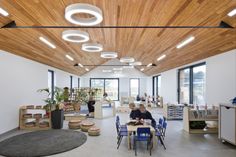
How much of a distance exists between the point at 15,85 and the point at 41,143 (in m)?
2.75

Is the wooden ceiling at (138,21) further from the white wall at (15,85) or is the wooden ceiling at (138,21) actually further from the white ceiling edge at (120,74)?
the white ceiling edge at (120,74)

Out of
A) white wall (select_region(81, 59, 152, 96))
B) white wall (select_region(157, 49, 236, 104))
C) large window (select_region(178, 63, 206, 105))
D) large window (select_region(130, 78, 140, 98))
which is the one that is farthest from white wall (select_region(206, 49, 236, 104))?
large window (select_region(130, 78, 140, 98))

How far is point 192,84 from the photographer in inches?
360

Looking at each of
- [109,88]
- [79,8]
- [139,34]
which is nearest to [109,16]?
[79,8]

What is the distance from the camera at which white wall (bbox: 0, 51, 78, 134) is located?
6059 millimetres

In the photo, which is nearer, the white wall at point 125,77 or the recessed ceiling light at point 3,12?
the recessed ceiling light at point 3,12

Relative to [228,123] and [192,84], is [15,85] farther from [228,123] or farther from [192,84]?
[192,84]

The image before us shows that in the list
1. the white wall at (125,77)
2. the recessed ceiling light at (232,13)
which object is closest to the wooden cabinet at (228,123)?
the recessed ceiling light at (232,13)

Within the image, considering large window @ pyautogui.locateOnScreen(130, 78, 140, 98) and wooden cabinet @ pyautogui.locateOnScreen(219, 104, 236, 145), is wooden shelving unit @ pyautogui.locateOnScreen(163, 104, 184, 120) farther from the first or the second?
large window @ pyautogui.locateOnScreen(130, 78, 140, 98)

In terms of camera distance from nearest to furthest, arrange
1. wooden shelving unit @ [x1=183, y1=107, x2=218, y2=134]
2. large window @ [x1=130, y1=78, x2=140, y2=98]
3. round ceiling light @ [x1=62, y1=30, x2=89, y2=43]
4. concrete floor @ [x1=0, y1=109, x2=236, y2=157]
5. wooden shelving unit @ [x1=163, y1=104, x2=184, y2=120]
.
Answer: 1. round ceiling light @ [x1=62, y1=30, x2=89, y2=43]
2. concrete floor @ [x1=0, y1=109, x2=236, y2=157]
3. wooden shelving unit @ [x1=183, y1=107, x2=218, y2=134]
4. wooden shelving unit @ [x1=163, y1=104, x2=184, y2=120]
5. large window @ [x1=130, y1=78, x2=140, y2=98]

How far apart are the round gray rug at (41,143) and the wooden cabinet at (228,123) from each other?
4.26 m

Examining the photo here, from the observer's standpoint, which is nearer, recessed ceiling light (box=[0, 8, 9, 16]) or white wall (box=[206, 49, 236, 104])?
recessed ceiling light (box=[0, 8, 9, 16])

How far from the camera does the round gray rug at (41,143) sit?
4.53 m

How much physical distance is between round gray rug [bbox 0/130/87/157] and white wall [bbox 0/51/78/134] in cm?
93
